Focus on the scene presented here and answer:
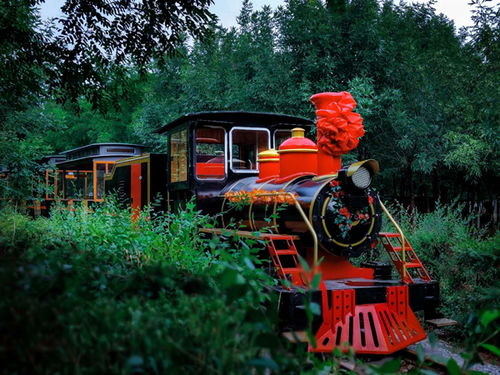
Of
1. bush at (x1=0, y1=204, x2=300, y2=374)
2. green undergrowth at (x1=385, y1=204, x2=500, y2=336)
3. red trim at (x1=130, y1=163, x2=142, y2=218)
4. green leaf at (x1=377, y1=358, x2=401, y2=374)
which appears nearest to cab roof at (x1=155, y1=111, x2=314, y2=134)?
red trim at (x1=130, y1=163, x2=142, y2=218)

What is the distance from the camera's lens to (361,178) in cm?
535

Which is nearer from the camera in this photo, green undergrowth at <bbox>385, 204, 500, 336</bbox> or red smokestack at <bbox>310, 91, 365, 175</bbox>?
red smokestack at <bbox>310, 91, 365, 175</bbox>

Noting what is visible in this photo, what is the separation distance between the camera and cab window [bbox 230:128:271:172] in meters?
7.51

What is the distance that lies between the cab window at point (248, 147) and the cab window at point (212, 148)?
22 centimetres

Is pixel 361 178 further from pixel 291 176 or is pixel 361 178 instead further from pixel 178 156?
pixel 178 156

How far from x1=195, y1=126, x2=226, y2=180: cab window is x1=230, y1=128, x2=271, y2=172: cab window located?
22 centimetres

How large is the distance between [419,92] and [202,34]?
12.3 m

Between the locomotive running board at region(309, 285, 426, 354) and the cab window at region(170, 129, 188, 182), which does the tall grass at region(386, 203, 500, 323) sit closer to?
the locomotive running board at region(309, 285, 426, 354)

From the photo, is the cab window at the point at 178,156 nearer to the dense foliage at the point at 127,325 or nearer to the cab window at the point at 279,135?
the cab window at the point at 279,135

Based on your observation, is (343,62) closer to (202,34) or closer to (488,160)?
(488,160)

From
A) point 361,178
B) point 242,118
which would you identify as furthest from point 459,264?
point 242,118

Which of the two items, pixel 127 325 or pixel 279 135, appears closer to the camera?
pixel 127 325

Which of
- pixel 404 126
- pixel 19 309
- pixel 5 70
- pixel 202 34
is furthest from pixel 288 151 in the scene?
pixel 404 126

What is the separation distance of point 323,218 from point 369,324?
1.19m
